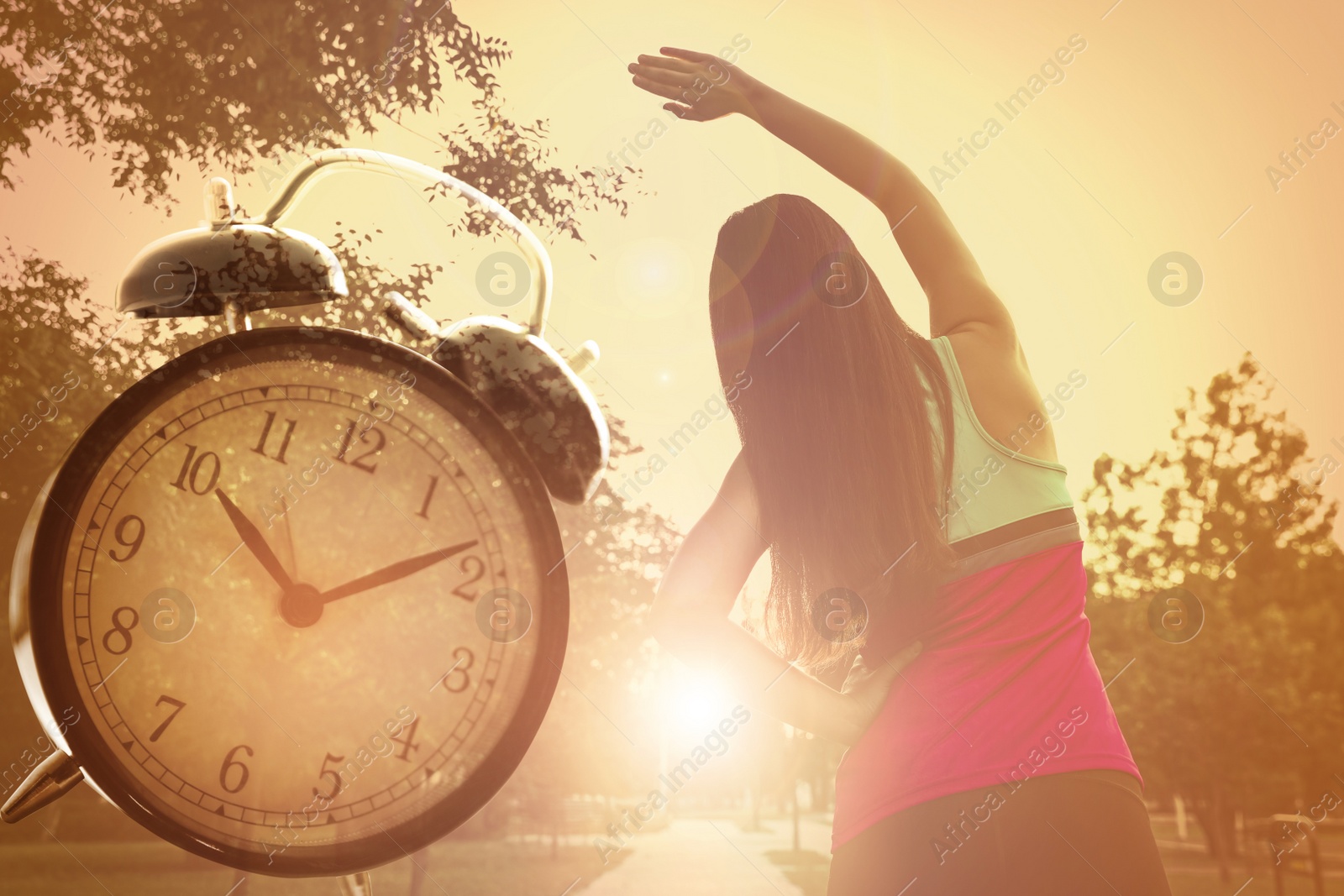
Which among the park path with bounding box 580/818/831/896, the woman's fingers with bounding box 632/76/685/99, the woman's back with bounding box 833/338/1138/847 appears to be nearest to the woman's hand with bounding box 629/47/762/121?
the woman's fingers with bounding box 632/76/685/99

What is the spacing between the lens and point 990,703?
51.0 inches

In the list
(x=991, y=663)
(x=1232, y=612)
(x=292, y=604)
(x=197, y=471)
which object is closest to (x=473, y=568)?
(x=292, y=604)

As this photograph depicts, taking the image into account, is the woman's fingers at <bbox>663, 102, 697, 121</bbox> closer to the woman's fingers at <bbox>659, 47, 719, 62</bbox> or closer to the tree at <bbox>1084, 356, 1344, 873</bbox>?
the woman's fingers at <bbox>659, 47, 719, 62</bbox>

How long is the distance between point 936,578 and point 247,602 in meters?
0.89

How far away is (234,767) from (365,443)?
368 millimetres

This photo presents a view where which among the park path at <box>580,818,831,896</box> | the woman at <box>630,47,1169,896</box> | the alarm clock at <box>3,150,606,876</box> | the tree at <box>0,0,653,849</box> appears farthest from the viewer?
the park path at <box>580,818,831,896</box>

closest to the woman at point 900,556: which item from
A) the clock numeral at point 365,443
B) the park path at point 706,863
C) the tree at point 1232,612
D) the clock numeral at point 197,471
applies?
the clock numeral at point 365,443

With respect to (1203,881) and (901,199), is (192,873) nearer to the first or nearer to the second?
(901,199)

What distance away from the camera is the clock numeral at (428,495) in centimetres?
106

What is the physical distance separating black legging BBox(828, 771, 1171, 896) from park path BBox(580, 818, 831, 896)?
19235 mm

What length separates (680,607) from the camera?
1.23 m

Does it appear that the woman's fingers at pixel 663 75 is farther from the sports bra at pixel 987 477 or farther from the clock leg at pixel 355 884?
the clock leg at pixel 355 884

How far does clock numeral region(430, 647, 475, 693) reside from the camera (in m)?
1.03

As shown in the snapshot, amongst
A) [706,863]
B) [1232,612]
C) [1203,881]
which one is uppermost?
[1232,612]
